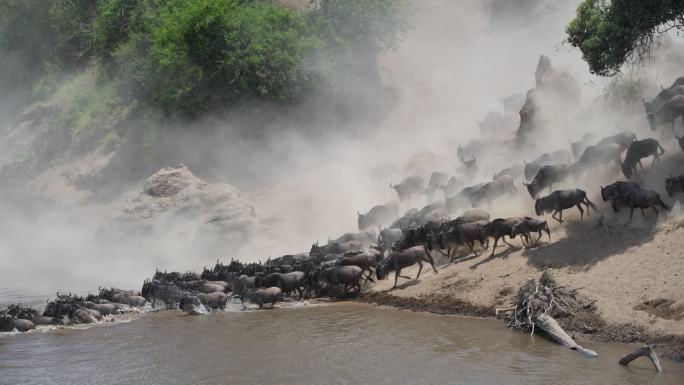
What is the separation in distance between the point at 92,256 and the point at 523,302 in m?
25.1

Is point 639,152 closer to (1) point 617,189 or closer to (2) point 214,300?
(1) point 617,189

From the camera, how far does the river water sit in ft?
43.1

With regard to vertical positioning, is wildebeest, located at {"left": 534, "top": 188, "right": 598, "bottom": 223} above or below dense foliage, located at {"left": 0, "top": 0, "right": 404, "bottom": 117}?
below

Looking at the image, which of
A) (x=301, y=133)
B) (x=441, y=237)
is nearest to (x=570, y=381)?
(x=441, y=237)

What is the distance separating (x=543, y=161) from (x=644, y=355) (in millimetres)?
14894

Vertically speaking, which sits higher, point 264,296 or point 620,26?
point 620,26

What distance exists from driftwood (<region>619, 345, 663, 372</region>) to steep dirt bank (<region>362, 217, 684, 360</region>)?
2.31ft

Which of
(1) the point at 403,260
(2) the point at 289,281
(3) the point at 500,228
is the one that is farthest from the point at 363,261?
(3) the point at 500,228

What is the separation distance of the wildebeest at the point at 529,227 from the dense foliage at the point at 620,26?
20.7ft

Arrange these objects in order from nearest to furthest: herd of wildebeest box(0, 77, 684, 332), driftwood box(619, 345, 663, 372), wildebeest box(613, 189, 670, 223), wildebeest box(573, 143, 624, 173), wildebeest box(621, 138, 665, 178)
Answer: driftwood box(619, 345, 663, 372) < wildebeest box(613, 189, 670, 223) < herd of wildebeest box(0, 77, 684, 332) < wildebeest box(621, 138, 665, 178) < wildebeest box(573, 143, 624, 173)

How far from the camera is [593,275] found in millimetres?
16922

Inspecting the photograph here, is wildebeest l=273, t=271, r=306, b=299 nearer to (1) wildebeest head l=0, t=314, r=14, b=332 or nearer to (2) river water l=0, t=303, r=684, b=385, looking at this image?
(2) river water l=0, t=303, r=684, b=385

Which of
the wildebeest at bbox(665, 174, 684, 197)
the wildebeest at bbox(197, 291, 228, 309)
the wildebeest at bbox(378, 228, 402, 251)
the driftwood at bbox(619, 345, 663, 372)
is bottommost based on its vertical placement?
the driftwood at bbox(619, 345, 663, 372)

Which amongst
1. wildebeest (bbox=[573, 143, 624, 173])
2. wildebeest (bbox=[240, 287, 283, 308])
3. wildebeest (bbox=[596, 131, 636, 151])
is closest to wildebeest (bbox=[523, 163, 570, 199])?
wildebeest (bbox=[573, 143, 624, 173])
